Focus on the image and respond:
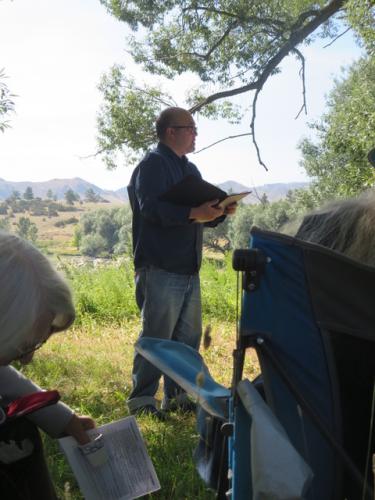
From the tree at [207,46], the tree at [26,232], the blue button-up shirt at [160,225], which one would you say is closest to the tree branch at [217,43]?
the tree at [207,46]

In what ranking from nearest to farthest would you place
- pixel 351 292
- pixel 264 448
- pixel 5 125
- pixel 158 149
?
pixel 264 448 → pixel 351 292 → pixel 158 149 → pixel 5 125

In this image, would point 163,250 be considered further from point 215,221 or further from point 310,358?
point 310,358

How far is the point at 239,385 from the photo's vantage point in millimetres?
1353

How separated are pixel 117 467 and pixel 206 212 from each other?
1684 mm

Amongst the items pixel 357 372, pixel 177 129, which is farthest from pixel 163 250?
pixel 357 372

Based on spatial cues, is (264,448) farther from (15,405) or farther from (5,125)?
(5,125)

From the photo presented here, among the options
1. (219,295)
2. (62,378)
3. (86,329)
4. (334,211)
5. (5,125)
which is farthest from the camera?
(219,295)

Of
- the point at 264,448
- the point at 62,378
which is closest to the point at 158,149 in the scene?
the point at 62,378

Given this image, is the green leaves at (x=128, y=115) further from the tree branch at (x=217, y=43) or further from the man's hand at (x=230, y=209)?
the man's hand at (x=230, y=209)

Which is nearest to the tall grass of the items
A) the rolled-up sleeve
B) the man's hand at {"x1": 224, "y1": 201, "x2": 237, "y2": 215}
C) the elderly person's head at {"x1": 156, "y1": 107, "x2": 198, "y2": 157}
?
the elderly person's head at {"x1": 156, "y1": 107, "x2": 198, "y2": 157}

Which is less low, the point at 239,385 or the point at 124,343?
the point at 239,385

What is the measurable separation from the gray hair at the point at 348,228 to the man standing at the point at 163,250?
4.94 feet

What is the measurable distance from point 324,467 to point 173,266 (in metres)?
1.90

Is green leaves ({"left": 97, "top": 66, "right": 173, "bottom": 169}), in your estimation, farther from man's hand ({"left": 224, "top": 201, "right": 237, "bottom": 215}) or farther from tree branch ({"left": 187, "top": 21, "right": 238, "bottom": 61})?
man's hand ({"left": 224, "top": 201, "right": 237, "bottom": 215})
